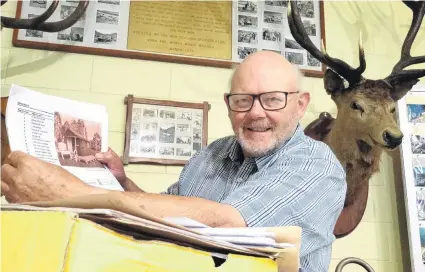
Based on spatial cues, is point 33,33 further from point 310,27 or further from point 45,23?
point 310,27

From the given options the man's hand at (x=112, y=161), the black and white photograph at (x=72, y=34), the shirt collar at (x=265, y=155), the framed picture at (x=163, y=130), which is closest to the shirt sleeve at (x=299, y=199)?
the shirt collar at (x=265, y=155)

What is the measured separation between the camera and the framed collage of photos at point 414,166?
6.05ft

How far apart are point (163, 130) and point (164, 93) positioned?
0.57ft

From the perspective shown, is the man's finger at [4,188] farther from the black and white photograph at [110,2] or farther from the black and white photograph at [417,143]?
the black and white photograph at [417,143]

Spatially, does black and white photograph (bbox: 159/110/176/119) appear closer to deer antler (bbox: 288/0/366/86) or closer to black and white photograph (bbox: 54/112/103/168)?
deer antler (bbox: 288/0/366/86)

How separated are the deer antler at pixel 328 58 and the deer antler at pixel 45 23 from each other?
0.87m

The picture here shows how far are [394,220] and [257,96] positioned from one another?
4.05 ft

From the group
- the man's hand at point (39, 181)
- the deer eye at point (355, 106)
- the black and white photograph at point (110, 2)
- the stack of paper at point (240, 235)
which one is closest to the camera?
the stack of paper at point (240, 235)

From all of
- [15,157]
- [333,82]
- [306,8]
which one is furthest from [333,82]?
[15,157]

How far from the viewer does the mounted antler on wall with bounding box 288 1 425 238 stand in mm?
1678

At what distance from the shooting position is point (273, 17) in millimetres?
2209

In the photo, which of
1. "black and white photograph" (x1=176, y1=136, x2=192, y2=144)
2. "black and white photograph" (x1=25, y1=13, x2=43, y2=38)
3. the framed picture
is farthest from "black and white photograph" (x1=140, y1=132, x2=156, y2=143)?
"black and white photograph" (x1=25, y1=13, x2=43, y2=38)

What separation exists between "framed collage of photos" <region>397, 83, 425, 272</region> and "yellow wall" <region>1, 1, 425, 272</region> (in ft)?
0.47

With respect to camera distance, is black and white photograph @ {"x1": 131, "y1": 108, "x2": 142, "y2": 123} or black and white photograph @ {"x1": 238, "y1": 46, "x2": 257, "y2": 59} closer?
black and white photograph @ {"x1": 131, "y1": 108, "x2": 142, "y2": 123}
